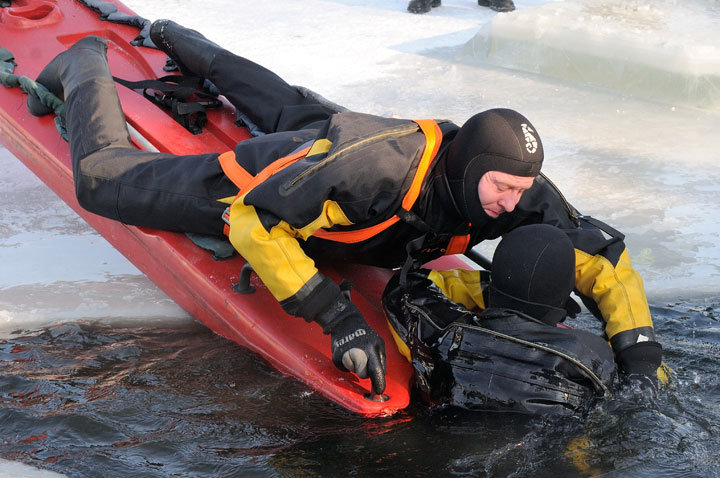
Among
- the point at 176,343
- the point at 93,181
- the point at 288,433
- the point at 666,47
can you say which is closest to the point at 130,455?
the point at 288,433

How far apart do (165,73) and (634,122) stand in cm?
298

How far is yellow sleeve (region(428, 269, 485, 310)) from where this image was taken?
270 centimetres

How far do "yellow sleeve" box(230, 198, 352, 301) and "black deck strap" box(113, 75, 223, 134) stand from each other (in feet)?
4.03

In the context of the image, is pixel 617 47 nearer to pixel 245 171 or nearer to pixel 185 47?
pixel 185 47

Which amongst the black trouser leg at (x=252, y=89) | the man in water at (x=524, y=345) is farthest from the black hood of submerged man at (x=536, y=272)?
the black trouser leg at (x=252, y=89)

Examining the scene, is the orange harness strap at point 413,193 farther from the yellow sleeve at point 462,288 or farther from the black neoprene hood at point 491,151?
the yellow sleeve at point 462,288

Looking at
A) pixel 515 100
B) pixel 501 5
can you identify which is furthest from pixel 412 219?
pixel 501 5

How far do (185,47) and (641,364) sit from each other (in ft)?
7.88

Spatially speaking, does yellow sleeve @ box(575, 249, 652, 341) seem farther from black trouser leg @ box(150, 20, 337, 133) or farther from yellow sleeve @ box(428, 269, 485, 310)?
black trouser leg @ box(150, 20, 337, 133)

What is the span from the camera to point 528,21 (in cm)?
608

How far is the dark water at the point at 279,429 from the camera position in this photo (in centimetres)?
219

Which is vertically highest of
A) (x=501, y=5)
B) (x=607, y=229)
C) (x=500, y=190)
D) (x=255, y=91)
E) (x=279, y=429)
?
(x=500, y=190)

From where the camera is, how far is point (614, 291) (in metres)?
2.50

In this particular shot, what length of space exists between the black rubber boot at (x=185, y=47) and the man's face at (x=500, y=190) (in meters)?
1.67
